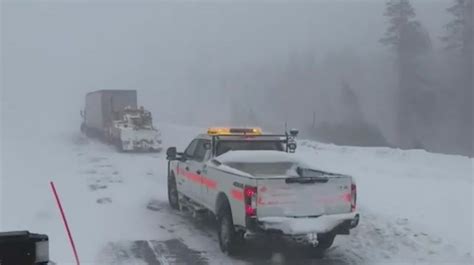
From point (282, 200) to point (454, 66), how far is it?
58896 mm

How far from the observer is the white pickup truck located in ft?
28.1

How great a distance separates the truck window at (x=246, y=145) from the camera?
11.1 meters

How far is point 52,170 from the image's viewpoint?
20.4 metres

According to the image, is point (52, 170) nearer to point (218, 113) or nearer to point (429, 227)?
point (429, 227)

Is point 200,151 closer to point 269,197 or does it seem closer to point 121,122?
point 269,197

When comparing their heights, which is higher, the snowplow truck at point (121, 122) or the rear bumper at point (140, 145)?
the snowplow truck at point (121, 122)

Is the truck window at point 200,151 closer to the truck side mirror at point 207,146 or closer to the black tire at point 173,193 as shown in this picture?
the truck side mirror at point 207,146

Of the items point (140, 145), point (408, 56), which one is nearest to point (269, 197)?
point (140, 145)

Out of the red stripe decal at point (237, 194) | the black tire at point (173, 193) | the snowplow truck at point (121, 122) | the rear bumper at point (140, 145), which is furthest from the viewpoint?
the snowplow truck at point (121, 122)

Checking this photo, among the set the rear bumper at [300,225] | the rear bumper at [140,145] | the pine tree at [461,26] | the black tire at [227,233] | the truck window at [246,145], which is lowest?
the rear bumper at [140,145]

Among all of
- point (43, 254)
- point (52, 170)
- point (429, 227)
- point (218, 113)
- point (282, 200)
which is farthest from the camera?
point (218, 113)

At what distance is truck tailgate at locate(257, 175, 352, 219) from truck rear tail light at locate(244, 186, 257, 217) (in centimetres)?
6

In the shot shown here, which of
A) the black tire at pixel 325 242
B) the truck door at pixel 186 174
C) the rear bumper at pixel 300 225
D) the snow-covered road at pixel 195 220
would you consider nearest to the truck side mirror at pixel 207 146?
the truck door at pixel 186 174

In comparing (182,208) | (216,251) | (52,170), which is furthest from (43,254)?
(52,170)
